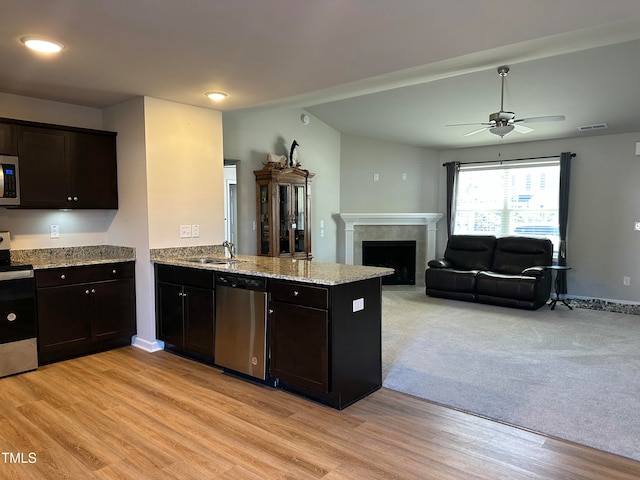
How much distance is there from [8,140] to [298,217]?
3.48m

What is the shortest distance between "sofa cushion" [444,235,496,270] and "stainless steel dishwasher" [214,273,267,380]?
187 inches

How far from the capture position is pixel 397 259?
7.95 metres

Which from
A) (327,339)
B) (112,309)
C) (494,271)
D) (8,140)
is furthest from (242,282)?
(494,271)

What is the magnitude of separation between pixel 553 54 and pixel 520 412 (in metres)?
3.08

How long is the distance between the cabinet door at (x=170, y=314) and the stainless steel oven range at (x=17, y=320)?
99 cm

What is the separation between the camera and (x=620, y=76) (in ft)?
14.8

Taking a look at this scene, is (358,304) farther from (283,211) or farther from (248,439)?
(283,211)

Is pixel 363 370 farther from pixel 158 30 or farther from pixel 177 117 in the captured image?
pixel 177 117

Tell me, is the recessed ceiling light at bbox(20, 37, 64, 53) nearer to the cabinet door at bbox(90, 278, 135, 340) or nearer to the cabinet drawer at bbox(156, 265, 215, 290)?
the cabinet drawer at bbox(156, 265, 215, 290)

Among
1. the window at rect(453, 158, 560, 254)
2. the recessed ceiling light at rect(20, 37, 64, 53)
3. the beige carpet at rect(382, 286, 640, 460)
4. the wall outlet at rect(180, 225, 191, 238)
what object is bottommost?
the beige carpet at rect(382, 286, 640, 460)

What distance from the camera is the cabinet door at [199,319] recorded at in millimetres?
3600

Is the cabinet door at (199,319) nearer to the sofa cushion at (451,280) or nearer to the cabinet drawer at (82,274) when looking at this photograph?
→ the cabinet drawer at (82,274)

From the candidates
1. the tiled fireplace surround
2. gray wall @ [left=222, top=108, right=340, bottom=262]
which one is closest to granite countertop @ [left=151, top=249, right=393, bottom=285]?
gray wall @ [left=222, top=108, right=340, bottom=262]

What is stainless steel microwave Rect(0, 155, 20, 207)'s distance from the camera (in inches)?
139
